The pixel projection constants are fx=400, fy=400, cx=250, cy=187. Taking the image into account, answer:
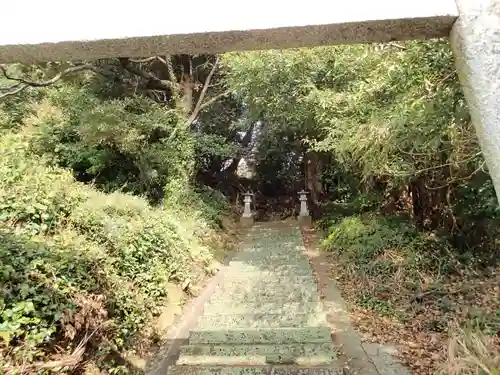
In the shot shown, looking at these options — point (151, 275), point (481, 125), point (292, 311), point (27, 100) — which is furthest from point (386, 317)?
point (27, 100)

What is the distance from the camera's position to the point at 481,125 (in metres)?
1.59

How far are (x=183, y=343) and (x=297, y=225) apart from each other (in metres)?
7.80

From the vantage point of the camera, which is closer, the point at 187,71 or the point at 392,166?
the point at 392,166

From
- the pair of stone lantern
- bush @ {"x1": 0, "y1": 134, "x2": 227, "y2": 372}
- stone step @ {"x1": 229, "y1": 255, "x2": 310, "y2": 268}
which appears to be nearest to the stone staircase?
stone step @ {"x1": 229, "y1": 255, "x2": 310, "y2": 268}

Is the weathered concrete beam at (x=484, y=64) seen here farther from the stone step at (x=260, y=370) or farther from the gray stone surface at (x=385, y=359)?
the gray stone surface at (x=385, y=359)

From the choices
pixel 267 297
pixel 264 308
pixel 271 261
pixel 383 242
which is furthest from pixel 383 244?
pixel 264 308

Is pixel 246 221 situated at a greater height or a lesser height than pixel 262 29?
Answer: lesser

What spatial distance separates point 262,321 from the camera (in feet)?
15.4

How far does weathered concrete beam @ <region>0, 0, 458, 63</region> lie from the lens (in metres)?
1.65

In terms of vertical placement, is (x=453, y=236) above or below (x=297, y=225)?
above

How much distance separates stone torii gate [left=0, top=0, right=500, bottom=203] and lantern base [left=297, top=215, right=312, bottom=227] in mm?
10465

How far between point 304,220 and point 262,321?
25.3 ft

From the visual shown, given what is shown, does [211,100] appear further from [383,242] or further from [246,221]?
[383,242]

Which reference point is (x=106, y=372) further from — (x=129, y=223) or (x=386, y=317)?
(x=386, y=317)
